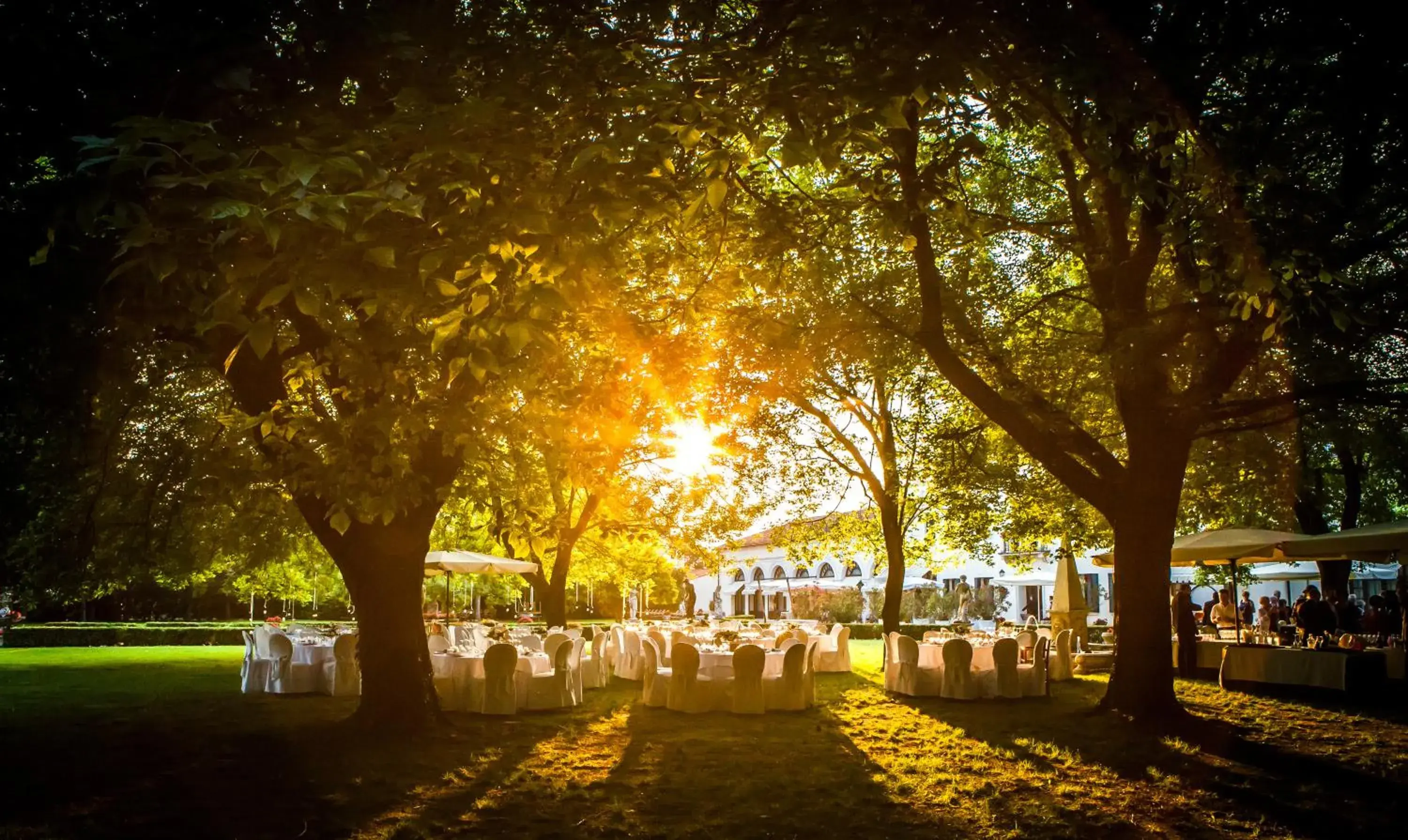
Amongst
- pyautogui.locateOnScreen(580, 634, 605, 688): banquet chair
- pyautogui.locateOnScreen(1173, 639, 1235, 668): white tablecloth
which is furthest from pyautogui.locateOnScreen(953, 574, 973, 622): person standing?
pyautogui.locateOnScreen(580, 634, 605, 688): banquet chair

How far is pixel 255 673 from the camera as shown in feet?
52.2

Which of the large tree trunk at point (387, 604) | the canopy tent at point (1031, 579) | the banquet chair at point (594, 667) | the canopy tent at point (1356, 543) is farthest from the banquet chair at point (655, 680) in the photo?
the canopy tent at point (1031, 579)

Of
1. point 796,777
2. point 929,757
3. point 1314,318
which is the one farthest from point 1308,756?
point 796,777

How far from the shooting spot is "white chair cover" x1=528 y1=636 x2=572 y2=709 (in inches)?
538

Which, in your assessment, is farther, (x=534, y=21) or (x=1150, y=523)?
(x=1150, y=523)

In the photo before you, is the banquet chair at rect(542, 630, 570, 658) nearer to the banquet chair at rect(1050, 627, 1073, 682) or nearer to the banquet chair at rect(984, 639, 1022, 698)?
the banquet chair at rect(984, 639, 1022, 698)

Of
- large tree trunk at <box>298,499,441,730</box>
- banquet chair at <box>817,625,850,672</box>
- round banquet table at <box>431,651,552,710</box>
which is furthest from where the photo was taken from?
banquet chair at <box>817,625,850,672</box>

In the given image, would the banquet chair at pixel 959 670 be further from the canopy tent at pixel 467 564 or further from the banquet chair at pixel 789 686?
the canopy tent at pixel 467 564

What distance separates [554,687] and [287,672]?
16.7ft

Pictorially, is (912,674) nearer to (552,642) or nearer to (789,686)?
(789,686)

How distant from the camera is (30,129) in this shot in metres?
5.54

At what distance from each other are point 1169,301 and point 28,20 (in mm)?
13979

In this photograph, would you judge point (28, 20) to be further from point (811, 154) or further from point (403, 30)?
point (811, 154)

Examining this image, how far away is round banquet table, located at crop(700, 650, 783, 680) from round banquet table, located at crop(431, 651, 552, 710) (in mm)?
2632
